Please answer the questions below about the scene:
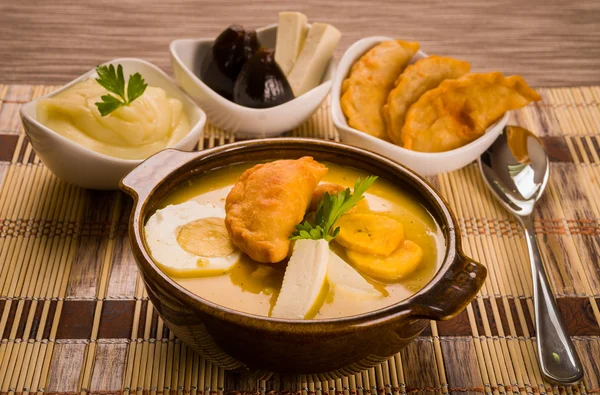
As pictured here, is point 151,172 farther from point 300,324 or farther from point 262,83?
point 262,83

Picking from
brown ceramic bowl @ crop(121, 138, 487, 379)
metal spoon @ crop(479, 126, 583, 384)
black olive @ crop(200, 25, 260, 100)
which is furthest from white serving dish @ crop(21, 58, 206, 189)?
metal spoon @ crop(479, 126, 583, 384)

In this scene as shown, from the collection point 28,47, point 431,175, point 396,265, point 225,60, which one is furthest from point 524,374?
point 28,47

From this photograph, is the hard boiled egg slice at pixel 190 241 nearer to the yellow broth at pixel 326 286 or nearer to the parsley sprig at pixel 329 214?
the yellow broth at pixel 326 286

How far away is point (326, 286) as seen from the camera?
1517mm

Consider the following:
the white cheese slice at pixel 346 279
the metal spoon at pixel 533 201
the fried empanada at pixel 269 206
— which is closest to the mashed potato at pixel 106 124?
the fried empanada at pixel 269 206

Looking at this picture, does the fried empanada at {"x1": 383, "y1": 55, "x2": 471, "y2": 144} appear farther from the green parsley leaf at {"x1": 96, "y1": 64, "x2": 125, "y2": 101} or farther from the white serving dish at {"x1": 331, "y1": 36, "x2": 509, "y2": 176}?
the green parsley leaf at {"x1": 96, "y1": 64, "x2": 125, "y2": 101}

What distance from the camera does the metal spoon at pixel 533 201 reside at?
5.65 feet

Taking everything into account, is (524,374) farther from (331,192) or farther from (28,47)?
(28,47)

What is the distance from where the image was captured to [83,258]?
200 cm

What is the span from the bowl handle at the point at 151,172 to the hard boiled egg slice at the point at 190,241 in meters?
0.07

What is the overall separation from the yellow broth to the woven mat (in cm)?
26

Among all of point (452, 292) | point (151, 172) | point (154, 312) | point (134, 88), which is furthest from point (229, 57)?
point (452, 292)

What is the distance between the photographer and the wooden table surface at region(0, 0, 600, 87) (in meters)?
3.32

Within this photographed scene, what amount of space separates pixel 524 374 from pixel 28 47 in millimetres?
2744
